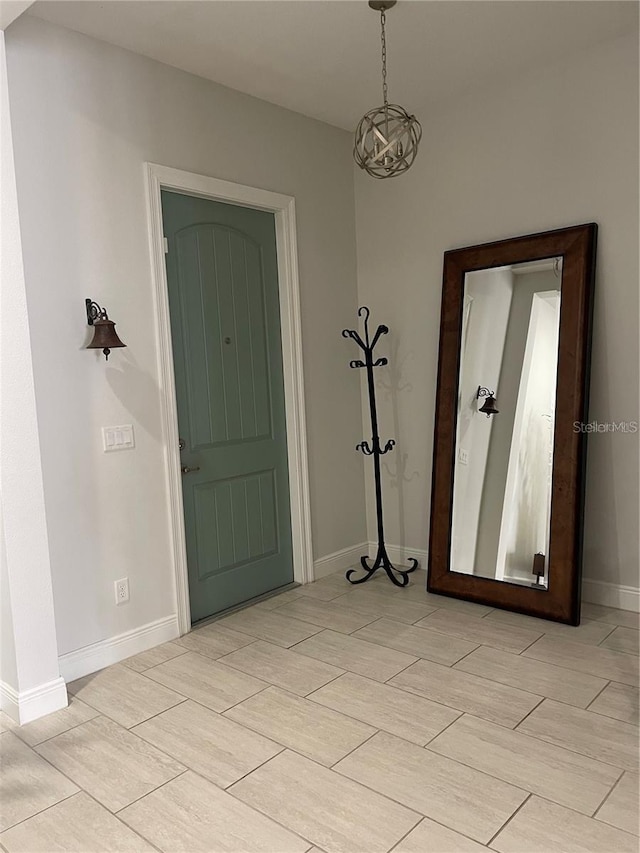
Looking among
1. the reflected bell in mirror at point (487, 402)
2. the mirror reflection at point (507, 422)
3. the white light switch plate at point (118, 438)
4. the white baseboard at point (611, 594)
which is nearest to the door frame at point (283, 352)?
the white light switch plate at point (118, 438)

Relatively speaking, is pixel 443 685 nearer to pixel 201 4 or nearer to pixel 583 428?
pixel 583 428

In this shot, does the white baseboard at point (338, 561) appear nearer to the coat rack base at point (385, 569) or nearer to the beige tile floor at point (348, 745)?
the coat rack base at point (385, 569)

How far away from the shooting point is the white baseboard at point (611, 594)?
3.49 metres

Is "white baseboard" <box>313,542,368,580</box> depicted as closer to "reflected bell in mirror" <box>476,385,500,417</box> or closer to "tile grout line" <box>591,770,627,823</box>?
"reflected bell in mirror" <box>476,385,500,417</box>

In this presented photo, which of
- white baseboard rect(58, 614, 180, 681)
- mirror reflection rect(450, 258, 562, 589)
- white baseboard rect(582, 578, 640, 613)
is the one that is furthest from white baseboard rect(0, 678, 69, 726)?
white baseboard rect(582, 578, 640, 613)

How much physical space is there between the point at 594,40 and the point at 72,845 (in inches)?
154

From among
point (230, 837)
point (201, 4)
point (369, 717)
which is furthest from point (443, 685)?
point (201, 4)

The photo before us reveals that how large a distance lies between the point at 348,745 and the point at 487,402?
1.99 meters

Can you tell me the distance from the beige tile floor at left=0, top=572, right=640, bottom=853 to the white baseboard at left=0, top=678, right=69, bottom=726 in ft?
0.15

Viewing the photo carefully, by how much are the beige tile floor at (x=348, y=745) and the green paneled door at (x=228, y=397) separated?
45cm

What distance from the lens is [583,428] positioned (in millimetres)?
3418

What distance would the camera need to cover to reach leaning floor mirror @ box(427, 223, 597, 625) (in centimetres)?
342

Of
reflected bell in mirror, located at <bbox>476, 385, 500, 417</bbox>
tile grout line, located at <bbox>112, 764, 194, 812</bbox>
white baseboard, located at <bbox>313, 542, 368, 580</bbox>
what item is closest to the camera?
tile grout line, located at <bbox>112, 764, 194, 812</bbox>

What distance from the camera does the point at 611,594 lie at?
3.56 m
